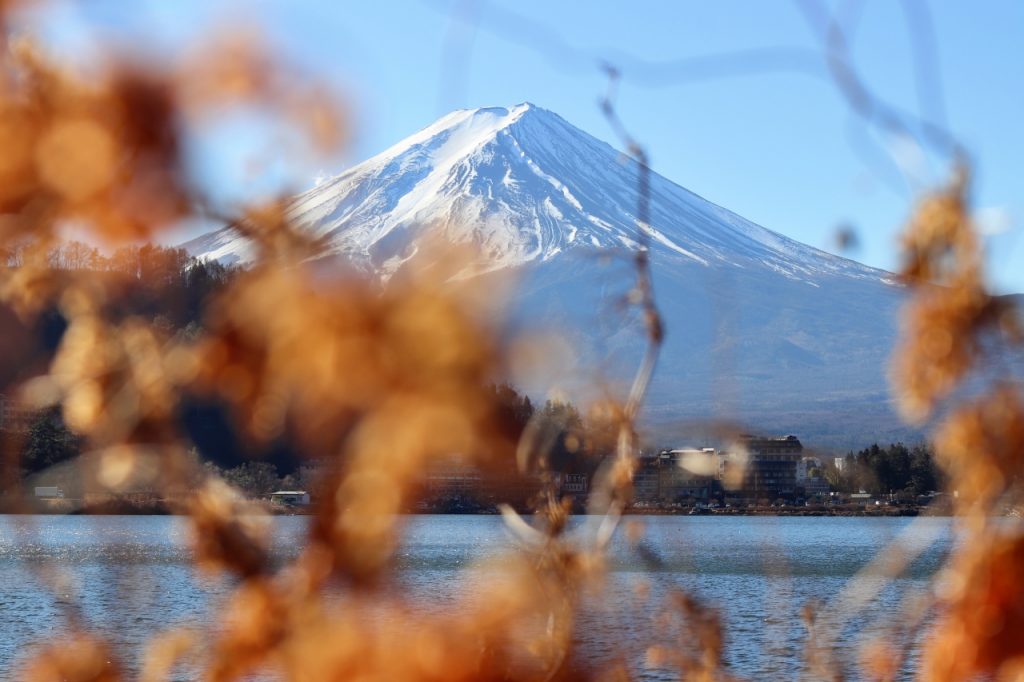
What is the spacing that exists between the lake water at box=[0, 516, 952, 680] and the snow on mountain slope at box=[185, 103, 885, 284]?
0.29 m

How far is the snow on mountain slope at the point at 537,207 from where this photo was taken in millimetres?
1260

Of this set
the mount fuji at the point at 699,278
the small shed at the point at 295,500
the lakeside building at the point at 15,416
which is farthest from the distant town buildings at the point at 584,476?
the mount fuji at the point at 699,278

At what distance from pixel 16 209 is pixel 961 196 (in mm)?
909

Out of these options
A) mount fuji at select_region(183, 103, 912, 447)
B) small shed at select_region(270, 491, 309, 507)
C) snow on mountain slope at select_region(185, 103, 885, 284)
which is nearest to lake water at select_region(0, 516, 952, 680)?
small shed at select_region(270, 491, 309, 507)

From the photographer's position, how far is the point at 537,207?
85.2 meters

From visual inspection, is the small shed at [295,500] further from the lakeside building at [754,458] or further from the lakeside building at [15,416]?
the lakeside building at [754,458]

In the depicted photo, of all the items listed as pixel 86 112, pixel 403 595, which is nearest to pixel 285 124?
pixel 86 112

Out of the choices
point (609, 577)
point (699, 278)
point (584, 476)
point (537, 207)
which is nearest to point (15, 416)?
point (609, 577)

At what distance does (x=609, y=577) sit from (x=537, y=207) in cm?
8389

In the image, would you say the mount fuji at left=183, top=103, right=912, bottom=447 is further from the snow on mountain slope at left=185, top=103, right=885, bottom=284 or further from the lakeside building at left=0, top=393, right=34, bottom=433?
the lakeside building at left=0, top=393, right=34, bottom=433

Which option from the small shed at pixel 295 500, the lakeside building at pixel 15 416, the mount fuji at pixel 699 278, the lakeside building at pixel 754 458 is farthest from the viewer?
the mount fuji at pixel 699 278

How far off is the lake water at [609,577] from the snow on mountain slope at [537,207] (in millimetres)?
286

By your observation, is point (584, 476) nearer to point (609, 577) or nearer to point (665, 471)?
point (665, 471)

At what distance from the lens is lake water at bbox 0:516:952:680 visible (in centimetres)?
143
